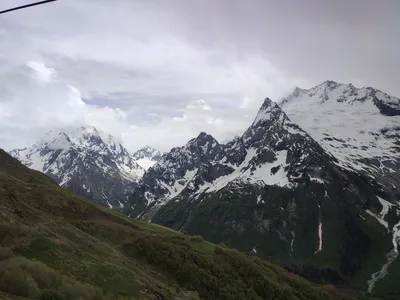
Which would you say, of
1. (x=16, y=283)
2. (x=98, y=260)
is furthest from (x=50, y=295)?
(x=98, y=260)

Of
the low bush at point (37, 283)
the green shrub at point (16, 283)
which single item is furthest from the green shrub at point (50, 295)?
the green shrub at point (16, 283)

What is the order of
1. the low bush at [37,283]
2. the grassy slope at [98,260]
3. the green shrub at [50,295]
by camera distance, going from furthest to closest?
the grassy slope at [98,260] < the low bush at [37,283] < the green shrub at [50,295]

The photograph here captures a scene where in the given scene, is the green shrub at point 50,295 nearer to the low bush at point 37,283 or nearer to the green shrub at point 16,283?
the low bush at point 37,283

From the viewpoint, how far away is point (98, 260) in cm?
6644

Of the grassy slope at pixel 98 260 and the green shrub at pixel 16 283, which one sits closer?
the green shrub at pixel 16 283

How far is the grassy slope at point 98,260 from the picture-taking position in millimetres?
43062

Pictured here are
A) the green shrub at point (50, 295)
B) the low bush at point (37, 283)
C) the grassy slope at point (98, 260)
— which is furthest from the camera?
the grassy slope at point (98, 260)

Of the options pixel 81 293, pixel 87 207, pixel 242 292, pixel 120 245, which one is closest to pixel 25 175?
pixel 87 207

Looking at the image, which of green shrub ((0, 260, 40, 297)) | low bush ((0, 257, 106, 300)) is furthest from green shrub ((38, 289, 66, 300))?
green shrub ((0, 260, 40, 297))

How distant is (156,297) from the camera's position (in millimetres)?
62219

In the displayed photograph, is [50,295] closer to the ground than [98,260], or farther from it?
closer to the ground

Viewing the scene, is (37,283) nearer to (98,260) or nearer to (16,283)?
(16,283)

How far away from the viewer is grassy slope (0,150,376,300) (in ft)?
141

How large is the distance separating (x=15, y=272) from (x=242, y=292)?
3001 inches
